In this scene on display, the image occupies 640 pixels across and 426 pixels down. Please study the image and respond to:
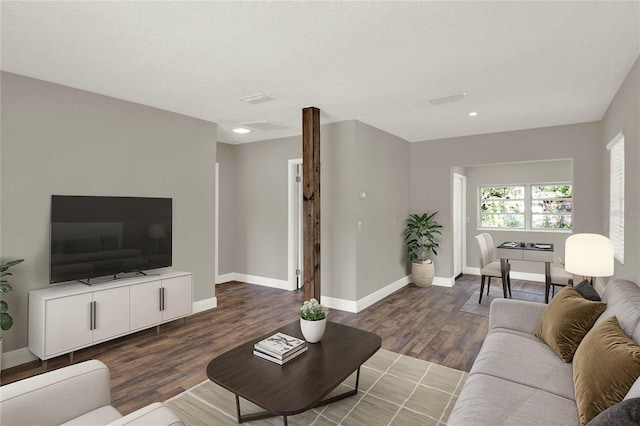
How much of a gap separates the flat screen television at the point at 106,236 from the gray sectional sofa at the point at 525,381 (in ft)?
10.9

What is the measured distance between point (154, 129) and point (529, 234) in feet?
21.3

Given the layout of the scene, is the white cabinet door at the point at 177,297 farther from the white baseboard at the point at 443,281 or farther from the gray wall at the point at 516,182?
the gray wall at the point at 516,182

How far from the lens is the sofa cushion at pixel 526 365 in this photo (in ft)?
5.93

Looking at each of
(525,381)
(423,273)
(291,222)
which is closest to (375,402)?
(525,381)

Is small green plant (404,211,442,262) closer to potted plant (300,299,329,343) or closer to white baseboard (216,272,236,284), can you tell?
white baseboard (216,272,236,284)

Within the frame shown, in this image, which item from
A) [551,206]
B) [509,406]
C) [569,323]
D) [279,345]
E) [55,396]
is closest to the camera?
[55,396]

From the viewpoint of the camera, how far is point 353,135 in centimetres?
451

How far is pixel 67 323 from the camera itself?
294 cm

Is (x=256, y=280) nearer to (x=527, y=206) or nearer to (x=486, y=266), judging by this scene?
(x=486, y=266)

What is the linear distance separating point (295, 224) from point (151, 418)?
4.38 metres

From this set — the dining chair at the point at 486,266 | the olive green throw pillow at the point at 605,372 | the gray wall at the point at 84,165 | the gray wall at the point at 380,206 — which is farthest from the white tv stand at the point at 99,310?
the dining chair at the point at 486,266

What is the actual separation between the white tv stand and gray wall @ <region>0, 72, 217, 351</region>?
29 centimetres

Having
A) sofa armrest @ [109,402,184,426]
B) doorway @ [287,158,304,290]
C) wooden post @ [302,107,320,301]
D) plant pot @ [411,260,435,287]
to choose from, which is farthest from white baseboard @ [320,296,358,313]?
sofa armrest @ [109,402,184,426]

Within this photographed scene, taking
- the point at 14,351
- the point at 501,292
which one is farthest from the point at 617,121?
the point at 14,351
